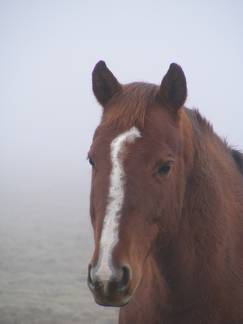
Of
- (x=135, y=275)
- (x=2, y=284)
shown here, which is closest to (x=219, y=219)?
(x=135, y=275)

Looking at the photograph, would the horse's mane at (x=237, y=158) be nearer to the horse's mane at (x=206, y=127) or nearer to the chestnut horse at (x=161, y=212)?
the horse's mane at (x=206, y=127)

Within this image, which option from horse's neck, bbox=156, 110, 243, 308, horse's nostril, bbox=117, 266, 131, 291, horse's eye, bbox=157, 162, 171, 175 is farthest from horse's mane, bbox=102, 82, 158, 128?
horse's nostril, bbox=117, 266, 131, 291

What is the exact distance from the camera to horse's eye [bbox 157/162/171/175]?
2.36 metres

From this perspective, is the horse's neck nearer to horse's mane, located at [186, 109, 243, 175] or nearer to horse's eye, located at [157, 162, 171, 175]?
horse's mane, located at [186, 109, 243, 175]

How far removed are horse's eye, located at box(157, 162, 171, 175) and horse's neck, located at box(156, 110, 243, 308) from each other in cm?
45

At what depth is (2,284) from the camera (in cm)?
880

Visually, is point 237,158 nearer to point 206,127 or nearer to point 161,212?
point 206,127

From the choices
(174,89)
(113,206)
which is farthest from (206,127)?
(113,206)

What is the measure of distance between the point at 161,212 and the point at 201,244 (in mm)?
595

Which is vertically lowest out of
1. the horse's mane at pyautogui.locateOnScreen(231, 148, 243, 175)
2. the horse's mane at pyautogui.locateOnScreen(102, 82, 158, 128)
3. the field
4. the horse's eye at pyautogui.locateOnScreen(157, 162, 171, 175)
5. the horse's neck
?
the field

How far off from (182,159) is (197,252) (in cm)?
73

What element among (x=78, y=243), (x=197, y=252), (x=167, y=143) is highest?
(x=167, y=143)

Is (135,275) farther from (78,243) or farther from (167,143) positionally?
(78,243)

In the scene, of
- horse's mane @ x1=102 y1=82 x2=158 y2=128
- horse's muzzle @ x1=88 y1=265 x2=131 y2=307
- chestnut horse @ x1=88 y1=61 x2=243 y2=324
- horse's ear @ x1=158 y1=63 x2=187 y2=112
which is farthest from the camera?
horse's ear @ x1=158 y1=63 x2=187 y2=112
